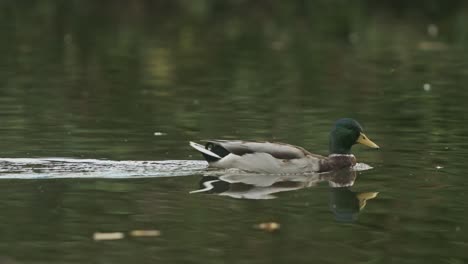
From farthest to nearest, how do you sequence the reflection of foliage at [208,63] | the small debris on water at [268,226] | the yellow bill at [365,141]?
the reflection of foliage at [208,63] → the yellow bill at [365,141] → the small debris on water at [268,226]

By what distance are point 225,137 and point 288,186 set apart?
10.4 ft

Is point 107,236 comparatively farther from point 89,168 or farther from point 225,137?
point 225,137

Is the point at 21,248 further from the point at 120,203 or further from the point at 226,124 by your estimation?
the point at 226,124

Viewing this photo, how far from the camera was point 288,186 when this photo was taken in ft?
46.1

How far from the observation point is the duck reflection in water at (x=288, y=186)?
12969 millimetres

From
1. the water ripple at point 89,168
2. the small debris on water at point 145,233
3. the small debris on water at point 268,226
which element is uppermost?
the water ripple at point 89,168

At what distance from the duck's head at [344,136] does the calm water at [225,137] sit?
1.39 ft

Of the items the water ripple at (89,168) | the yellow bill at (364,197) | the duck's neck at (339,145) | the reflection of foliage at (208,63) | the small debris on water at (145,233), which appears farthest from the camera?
the reflection of foliage at (208,63)

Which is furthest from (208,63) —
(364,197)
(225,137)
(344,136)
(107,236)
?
(107,236)

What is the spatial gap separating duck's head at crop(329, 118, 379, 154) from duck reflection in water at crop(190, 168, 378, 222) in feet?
1.21

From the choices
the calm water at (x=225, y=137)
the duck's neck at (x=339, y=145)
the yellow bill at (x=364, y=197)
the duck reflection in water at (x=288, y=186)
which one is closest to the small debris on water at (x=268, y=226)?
the calm water at (x=225, y=137)

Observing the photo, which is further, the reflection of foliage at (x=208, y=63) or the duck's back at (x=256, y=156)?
the reflection of foliage at (x=208, y=63)

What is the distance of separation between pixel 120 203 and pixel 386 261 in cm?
325

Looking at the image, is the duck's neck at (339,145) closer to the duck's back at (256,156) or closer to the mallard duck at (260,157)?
the mallard duck at (260,157)
